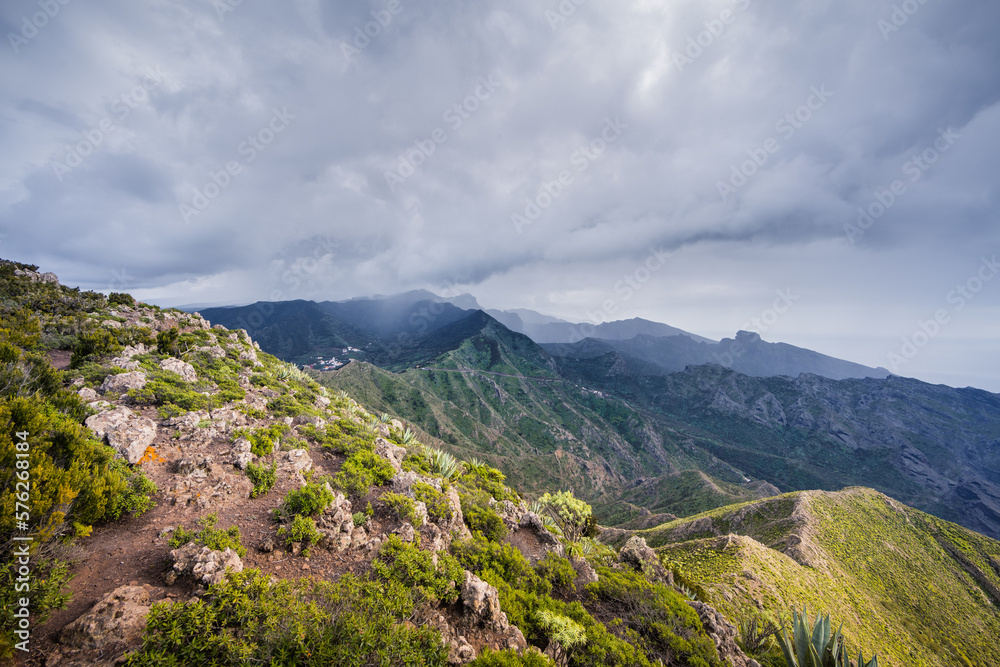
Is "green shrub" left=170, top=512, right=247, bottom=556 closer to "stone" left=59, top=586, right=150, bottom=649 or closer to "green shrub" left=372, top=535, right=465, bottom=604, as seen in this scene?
Answer: "stone" left=59, top=586, right=150, bottom=649

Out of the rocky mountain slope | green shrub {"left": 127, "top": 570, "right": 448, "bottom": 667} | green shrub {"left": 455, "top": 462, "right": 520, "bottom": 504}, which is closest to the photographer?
green shrub {"left": 127, "top": 570, "right": 448, "bottom": 667}

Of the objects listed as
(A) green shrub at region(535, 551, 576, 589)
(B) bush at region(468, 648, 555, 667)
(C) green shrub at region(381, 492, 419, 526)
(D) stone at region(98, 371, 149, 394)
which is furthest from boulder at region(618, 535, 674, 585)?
(D) stone at region(98, 371, 149, 394)

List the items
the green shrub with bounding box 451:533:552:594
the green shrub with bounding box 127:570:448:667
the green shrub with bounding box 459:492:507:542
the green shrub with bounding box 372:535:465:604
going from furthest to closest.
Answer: the green shrub with bounding box 459:492:507:542
the green shrub with bounding box 451:533:552:594
the green shrub with bounding box 372:535:465:604
the green shrub with bounding box 127:570:448:667

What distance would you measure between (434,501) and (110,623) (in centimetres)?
712

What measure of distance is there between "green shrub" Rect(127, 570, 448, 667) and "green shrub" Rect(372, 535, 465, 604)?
37.8 inches

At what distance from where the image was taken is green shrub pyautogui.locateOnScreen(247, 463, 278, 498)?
8.77 meters

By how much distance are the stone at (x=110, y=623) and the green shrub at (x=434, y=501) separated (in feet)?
20.8

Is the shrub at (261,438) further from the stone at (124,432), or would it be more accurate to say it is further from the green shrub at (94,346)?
the green shrub at (94,346)

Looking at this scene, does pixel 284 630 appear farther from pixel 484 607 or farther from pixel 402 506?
pixel 402 506

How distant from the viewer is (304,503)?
7980 millimetres

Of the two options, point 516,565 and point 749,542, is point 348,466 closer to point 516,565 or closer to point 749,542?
point 516,565

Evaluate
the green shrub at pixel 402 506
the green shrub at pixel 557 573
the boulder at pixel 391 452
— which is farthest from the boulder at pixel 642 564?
the boulder at pixel 391 452

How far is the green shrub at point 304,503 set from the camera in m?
7.91

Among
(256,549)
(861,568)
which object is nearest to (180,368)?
(256,549)
